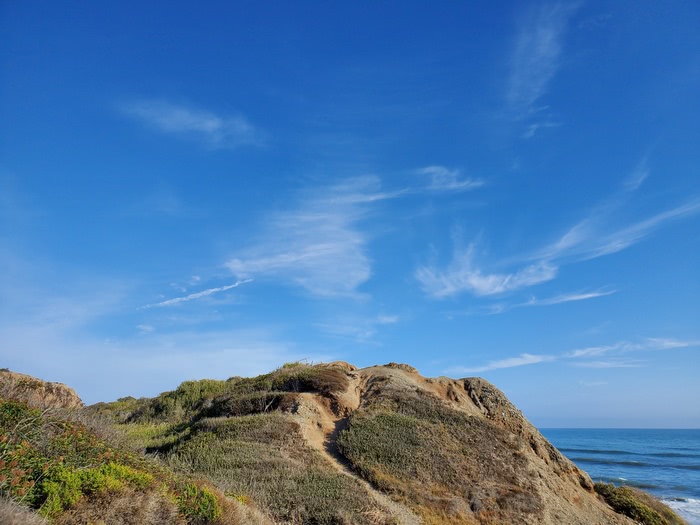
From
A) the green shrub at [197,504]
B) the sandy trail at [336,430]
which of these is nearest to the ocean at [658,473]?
the sandy trail at [336,430]

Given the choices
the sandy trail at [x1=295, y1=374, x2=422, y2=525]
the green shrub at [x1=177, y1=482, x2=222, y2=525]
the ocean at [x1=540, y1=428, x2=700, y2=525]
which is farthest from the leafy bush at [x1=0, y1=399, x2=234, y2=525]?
the ocean at [x1=540, y1=428, x2=700, y2=525]

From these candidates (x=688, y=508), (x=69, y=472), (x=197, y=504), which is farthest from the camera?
(x=688, y=508)

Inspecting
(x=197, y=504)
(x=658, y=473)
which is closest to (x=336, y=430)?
(x=197, y=504)

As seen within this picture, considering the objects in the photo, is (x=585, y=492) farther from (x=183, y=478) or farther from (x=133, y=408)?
(x=133, y=408)

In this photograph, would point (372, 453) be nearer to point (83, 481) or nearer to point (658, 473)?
point (83, 481)

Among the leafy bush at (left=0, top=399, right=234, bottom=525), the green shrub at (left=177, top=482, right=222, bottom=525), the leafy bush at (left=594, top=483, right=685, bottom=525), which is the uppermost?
the leafy bush at (left=0, top=399, right=234, bottom=525)

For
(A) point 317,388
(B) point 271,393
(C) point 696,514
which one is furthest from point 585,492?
(C) point 696,514

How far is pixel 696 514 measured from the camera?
3619 cm

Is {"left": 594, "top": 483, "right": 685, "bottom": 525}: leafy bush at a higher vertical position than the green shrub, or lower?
lower

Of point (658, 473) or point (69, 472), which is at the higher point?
point (69, 472)

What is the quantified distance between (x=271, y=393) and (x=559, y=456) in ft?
54.0

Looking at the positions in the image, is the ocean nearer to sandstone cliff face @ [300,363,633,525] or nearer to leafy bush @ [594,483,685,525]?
leafy bush @ [594,483,685,525]

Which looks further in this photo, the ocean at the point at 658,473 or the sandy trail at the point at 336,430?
the ocean at the point at 658,473

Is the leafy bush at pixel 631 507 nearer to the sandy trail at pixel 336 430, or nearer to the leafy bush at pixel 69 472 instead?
the sandy trail at pixel 336 430
